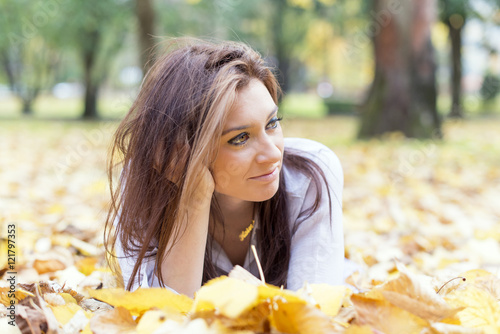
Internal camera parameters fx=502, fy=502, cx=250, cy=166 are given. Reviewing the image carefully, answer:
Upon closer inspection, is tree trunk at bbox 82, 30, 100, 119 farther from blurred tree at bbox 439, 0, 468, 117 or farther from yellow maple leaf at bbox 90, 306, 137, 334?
yellow maple leaf at bbox 90, 306, 137, 334

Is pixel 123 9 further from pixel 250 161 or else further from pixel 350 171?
pixel 250 161

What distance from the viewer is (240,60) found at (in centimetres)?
141

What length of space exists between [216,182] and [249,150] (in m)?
0.14

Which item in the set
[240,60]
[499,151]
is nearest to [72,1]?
[499,151]

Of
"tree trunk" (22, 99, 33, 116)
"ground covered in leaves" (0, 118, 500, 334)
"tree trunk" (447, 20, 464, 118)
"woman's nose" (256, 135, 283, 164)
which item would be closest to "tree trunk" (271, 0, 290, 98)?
"tree trunk" (447, 20, 464, 118)

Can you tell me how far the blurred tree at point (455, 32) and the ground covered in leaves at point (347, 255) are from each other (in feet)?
31.9

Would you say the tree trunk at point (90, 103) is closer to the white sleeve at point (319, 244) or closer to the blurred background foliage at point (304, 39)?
the blurred background foliage at point (304, 39)

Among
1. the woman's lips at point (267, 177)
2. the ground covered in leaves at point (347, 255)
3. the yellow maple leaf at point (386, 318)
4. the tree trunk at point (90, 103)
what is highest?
the woman's lips at point (267, 177)

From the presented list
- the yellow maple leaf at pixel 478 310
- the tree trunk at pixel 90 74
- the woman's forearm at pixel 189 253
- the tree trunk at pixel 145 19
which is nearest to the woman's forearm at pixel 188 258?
the woman's forearm at pixel 189 253

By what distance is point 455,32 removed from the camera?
1714 centimetres

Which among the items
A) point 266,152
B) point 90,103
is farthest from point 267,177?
point 90,103

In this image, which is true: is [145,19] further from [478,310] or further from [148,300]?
[478,310]

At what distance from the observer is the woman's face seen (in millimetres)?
1291

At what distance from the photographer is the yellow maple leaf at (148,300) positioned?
98 cm
